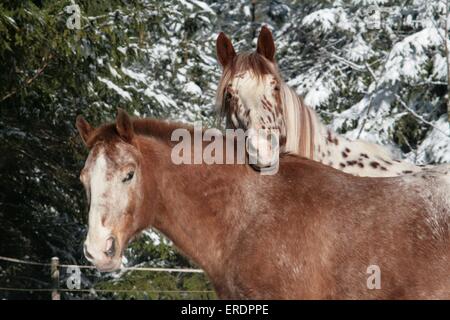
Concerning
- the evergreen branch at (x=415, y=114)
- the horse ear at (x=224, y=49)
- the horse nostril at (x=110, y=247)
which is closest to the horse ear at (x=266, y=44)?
the horse ear at (x=224, y=49)

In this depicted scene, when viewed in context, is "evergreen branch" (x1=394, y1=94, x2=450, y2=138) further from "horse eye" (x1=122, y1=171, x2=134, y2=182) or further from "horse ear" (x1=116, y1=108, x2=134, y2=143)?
"horse eye" (x1=122, y1=171, x2=134, y2=182)

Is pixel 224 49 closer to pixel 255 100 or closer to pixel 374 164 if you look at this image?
pixel 255 100

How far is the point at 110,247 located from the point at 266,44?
91.3 inches

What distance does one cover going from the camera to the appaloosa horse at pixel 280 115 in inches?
218

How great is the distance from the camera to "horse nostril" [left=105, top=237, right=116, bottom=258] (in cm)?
413

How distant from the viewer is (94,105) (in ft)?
39.1

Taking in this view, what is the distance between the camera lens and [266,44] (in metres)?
5.85

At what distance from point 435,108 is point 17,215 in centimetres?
808

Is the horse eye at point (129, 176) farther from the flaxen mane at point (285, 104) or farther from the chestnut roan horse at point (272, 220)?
the flaxen mane at point (285, 104)

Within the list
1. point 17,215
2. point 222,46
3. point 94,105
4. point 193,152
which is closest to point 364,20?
point 94,105

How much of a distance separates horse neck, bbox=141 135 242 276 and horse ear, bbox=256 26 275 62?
164 centimetres

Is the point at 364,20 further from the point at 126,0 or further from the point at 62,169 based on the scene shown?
the point at 62,169

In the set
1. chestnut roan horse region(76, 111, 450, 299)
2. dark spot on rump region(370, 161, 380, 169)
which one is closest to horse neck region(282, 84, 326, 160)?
dark spot on rump region(370, 161, 380, 169)

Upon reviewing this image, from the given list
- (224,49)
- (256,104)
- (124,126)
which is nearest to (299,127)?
(256,104)
